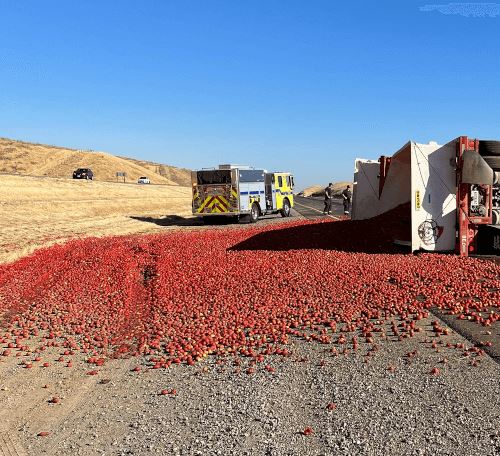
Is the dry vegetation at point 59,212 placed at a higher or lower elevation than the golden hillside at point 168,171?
lower

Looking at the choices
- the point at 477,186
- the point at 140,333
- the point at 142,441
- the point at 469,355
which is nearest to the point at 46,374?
the point at 140,333

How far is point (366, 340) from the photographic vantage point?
7.50 meters

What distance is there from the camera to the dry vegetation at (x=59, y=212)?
2081 cm

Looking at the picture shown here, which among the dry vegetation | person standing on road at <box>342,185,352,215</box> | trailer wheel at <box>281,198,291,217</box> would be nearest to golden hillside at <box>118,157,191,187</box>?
the dry vegetation

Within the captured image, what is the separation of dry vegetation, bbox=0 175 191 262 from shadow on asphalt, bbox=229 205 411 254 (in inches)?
360

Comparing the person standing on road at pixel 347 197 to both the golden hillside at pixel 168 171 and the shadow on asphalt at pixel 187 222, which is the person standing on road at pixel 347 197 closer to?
the shadow on asphalt at pixel 187 222

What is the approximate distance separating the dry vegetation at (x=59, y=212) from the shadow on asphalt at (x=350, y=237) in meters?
9.15

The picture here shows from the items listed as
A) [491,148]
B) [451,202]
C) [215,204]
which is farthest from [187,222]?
[491,148]

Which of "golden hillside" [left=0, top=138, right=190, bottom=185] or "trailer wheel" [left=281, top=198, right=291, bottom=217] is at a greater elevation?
"golden hillside" [left=0, top=138, right=190, bottom=185]

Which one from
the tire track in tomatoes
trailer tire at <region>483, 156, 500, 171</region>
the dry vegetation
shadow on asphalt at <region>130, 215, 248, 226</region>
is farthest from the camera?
shadow on asphalt at <region>130, 215, 248, 226</region>

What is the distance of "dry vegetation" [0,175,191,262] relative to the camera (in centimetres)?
2081

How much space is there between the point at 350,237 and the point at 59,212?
69.0 feet

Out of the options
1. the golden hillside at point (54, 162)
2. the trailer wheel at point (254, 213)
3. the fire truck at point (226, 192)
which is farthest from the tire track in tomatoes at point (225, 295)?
the golden hillside at point (54, 162)

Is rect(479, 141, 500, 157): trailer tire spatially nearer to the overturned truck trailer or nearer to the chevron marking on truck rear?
the overturned truck trailer
